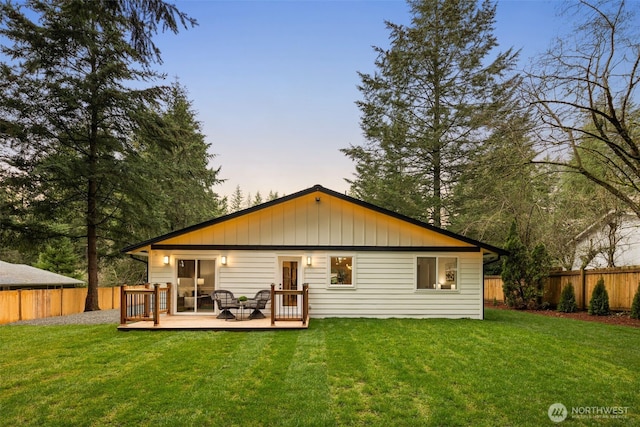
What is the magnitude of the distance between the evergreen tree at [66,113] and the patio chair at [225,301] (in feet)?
22.0

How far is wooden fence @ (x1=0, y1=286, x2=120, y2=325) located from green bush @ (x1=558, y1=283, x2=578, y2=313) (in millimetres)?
17692

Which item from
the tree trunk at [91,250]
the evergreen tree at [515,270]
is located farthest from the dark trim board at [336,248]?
the tree trunk at [91,250]

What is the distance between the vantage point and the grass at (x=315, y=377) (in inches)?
146

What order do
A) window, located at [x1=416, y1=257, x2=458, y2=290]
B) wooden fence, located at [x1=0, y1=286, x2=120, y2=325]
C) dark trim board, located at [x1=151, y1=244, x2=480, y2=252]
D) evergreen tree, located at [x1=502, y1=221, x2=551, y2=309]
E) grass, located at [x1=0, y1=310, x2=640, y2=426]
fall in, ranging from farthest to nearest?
evergreen tree, located at [x1=502, y1=221, x2=551, y2=309]
wooden fence, located at [x1=0, y1=286, x2=120, y2=325]
window, located at [x1=416, y1=257, x2=458, y2=290]
dark trim board, located at [x1=151, y1=244, x2=480, y2=252]
grass, located at [x1=0, y1=310, x2=640, y2=426]

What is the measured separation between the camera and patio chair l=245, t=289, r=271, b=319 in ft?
31.1

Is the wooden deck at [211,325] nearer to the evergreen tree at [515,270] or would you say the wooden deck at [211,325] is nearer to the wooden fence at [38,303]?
the wooden fence at [38,303]

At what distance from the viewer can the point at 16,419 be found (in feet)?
11.8

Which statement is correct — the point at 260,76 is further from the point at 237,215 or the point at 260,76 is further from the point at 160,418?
the point at 160,418

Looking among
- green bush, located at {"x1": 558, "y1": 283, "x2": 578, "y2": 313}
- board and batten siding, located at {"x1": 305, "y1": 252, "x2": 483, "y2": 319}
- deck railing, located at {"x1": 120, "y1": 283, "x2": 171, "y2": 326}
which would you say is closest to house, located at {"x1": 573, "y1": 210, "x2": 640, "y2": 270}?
green bush, located at {"x1": 558, "y1": 283, "x2": 578, "y2": 313}

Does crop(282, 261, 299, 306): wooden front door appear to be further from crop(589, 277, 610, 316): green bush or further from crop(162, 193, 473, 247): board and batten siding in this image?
crop(589, 277, 610, 316): green bush

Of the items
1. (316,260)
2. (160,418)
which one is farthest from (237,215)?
(160,418)

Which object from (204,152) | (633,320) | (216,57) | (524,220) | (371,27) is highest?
(371,27)

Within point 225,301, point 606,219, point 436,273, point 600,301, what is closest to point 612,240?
point 606,219

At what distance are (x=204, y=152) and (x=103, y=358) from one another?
722 inches
